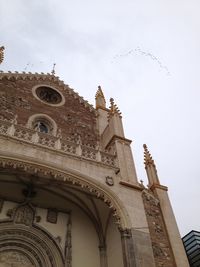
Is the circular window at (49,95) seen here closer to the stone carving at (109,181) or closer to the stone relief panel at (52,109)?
the stone relief panel at (52,109)

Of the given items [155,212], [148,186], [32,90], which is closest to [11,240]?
[155,212]

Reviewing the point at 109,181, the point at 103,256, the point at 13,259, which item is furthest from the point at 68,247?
the point at 109,181

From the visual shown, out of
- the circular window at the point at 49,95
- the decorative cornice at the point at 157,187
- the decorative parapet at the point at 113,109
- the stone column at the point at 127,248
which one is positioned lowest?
the stone column at the point at 127,248

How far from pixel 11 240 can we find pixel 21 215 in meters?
0.94

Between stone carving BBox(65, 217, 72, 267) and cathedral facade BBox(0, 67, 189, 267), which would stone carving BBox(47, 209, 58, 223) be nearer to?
cathedral facade BBox(0, 67, 189, 267)

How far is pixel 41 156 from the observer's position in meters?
9.56

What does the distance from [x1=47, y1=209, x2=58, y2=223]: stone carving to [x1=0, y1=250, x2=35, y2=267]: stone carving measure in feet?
5.30

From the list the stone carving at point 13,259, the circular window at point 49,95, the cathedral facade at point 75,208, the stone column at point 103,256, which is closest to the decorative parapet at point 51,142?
the cathedral facade at point 75,208

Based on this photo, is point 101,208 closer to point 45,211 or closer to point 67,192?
point 67,192

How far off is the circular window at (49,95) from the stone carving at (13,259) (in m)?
9.09

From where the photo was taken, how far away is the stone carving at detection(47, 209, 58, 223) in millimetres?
10490

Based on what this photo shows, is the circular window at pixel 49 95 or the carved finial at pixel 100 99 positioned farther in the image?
the carved finial at pixel 100 99

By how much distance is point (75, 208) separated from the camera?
1127 centimetres

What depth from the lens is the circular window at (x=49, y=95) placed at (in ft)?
53.4
